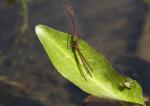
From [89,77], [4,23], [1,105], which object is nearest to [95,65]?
[89,77]

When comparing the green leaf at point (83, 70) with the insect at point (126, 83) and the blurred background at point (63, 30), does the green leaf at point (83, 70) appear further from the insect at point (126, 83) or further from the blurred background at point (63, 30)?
the blurred background at point (63, 30)

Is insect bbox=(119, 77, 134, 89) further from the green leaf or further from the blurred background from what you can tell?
the blurred background

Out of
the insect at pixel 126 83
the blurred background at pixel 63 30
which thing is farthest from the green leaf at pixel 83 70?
the blurred background at pixel 63 30

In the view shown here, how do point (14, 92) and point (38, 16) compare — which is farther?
point (38, 16)

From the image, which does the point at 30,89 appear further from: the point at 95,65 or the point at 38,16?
the point at 95,65

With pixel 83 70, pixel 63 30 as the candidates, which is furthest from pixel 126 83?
pixel 63 30

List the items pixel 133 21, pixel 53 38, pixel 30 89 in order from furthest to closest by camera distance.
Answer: pixel 133 21
pixel 30 89
pixel 53 38
